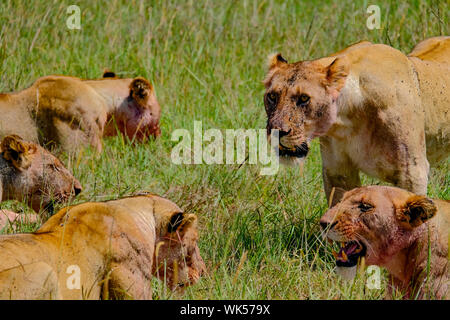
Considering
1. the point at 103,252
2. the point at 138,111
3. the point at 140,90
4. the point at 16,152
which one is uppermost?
the point at 140,90

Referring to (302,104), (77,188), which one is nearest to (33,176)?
(77,188)

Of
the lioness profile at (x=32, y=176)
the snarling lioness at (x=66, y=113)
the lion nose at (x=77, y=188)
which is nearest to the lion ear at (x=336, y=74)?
the lioness profile at (x=32, y=176)

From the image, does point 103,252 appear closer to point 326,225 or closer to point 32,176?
point 326,225

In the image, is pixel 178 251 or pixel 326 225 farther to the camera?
pixel 178 251

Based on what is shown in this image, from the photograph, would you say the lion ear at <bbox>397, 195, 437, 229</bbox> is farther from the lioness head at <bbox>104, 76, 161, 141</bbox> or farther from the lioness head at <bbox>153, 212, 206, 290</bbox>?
the lioness head at <bbox>104, 76, 161, 141</bbox>

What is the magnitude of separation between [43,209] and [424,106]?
2.26 m

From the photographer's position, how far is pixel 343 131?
5.34 m

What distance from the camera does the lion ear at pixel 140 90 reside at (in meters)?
7.38

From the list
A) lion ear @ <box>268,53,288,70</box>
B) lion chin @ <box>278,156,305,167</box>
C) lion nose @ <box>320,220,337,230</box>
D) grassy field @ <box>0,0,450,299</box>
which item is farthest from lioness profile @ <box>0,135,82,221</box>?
lion nose @ <box>320,220,337,230</box>

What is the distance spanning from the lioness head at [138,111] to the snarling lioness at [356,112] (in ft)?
6.93

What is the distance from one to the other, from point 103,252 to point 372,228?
125 cm

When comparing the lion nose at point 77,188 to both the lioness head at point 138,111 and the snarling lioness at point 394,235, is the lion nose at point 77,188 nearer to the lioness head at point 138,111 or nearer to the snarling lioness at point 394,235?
the lioness head at point 138,111

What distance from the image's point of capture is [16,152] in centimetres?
548

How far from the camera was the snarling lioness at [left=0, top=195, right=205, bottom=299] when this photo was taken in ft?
12.7
